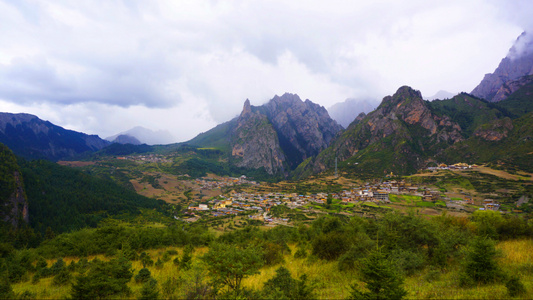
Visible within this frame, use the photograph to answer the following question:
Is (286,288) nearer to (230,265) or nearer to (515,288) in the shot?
(230,265)

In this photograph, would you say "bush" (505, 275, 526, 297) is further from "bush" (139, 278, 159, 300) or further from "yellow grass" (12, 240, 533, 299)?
"bush" (139, 278, 159, 300)

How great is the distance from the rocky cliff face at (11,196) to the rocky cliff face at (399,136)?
153 meters

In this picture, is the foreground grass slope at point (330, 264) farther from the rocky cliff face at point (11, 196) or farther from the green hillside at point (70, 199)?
the green hillside at point (70, 199)

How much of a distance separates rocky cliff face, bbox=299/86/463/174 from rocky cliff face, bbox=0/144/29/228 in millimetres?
152570

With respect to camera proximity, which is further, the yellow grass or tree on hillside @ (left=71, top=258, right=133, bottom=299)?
the yellow grass

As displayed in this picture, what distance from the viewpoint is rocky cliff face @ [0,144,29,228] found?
57875 mm

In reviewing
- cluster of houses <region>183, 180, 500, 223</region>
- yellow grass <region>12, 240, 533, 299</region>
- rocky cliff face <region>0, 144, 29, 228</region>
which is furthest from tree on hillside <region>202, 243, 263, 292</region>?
rocky cliff face <region>0, 144, 29, 228</region>

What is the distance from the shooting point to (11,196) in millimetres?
60656

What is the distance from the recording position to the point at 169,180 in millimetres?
135625

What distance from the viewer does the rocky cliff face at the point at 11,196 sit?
5788 cm

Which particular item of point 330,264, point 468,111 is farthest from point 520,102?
point 330,264

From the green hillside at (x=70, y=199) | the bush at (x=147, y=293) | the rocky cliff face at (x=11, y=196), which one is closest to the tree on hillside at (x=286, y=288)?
the bush at (x=147, y=293)

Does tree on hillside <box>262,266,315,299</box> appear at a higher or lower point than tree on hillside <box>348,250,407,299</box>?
lower

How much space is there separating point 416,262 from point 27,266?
933 inches
